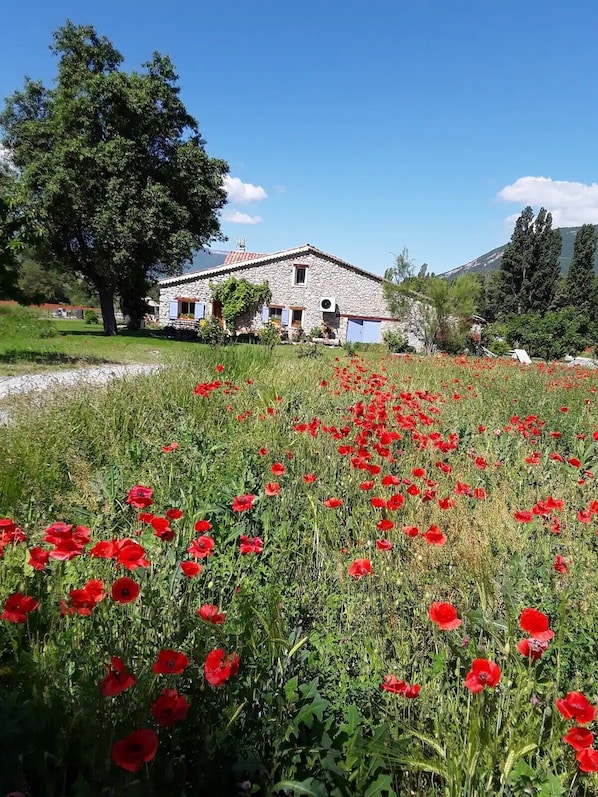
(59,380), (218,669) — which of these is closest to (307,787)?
(218,669)

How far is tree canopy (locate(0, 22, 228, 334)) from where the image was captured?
21.6m

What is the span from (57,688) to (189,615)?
0.44m

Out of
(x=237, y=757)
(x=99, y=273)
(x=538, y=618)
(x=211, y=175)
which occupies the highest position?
(x=211, y=175)

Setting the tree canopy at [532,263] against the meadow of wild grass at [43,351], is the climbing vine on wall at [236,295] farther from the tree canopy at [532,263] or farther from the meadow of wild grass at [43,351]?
the tree canopy at [532,263]

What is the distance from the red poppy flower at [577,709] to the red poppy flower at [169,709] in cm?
86

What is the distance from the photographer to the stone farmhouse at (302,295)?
32125 millimetres

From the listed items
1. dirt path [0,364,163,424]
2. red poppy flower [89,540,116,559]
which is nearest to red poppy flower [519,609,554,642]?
red poppy flower [89,540,116,559]

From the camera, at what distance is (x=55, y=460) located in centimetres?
358

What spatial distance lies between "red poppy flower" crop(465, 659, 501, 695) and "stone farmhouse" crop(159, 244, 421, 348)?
105ft

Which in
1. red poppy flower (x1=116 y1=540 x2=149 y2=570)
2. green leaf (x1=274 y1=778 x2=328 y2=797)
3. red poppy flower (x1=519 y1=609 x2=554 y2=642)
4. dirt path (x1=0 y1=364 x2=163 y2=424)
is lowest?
green leaf (x1=274 y1=778 x2=328 y2=797)

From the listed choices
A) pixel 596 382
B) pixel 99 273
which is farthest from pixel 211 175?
pixel 596 382

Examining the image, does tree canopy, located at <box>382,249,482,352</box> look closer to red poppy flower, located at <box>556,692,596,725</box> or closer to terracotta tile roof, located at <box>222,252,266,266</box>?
terracotta tile roof, located at <box>222,252,266,266</box>

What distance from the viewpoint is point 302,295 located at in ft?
108

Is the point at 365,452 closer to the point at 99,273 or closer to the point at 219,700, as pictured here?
the point at 219,700
